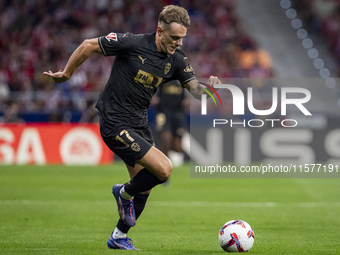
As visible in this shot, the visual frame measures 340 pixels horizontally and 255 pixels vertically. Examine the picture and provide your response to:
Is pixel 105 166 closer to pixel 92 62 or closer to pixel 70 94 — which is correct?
pixel 70 94

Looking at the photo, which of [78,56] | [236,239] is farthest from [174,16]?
[236,239]

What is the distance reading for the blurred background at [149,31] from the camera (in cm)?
1566

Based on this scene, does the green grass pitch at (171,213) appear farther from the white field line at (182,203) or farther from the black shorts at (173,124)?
the black shorts at (173,124)

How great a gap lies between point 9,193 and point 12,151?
4.98 m

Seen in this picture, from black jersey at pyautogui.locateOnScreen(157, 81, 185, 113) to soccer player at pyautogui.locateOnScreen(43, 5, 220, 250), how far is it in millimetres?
6502

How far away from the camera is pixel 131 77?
5059mm

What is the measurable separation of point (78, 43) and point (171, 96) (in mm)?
8104

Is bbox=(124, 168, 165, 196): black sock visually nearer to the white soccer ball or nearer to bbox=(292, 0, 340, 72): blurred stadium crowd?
the white soccer ball

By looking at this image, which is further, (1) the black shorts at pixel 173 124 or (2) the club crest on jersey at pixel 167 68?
(1) the black shorts at pixel 173 124

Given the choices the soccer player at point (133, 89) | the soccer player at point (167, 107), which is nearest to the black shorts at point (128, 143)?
the soccer player at point (133, 89)

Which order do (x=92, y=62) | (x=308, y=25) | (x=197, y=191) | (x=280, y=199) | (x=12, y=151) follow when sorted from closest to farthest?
(x=280, y=199), (x=197, y=191), (x=12, y=151), (x=92, y=62), (x=308, y=25)

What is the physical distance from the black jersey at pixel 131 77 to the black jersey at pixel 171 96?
6581 mm

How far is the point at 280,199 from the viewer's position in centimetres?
948

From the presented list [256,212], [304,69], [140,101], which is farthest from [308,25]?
[140,101]
